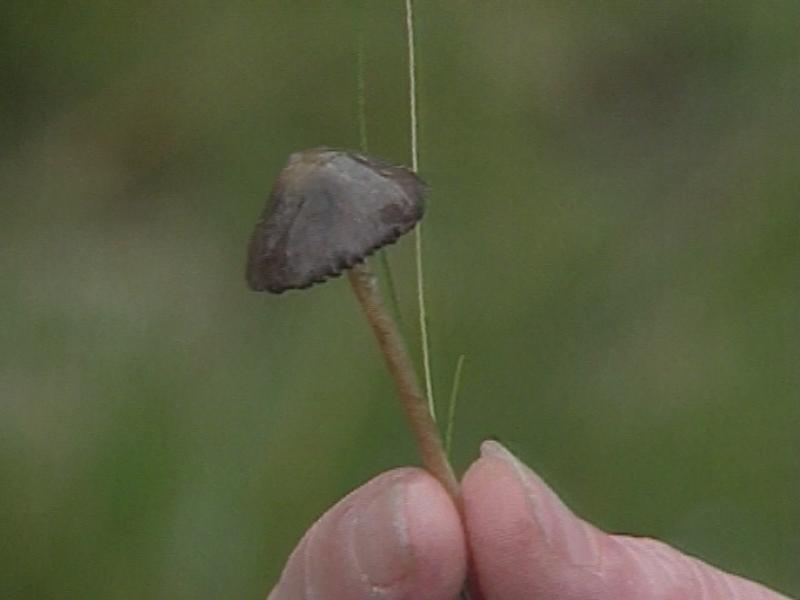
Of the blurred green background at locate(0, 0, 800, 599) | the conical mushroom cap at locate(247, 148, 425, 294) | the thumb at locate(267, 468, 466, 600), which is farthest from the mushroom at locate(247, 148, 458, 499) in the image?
the blurred green background at locate(0, 0, 800, 599)

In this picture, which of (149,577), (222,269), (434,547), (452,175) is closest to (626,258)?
(452,175)

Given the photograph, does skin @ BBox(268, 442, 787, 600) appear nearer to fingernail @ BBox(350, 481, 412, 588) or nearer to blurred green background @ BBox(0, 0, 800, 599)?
fingernail @ BBox(350, 481, 412, 588)

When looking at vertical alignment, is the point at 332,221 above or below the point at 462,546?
above

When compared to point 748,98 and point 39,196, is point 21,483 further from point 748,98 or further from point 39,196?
point 748,98

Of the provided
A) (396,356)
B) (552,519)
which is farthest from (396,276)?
(396,356)

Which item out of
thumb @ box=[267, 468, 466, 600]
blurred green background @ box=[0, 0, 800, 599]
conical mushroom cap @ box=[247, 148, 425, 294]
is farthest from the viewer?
blurred green background @ box=[0, 0, 800, 599]

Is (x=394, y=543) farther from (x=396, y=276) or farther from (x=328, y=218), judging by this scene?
(x=396, y=276)
